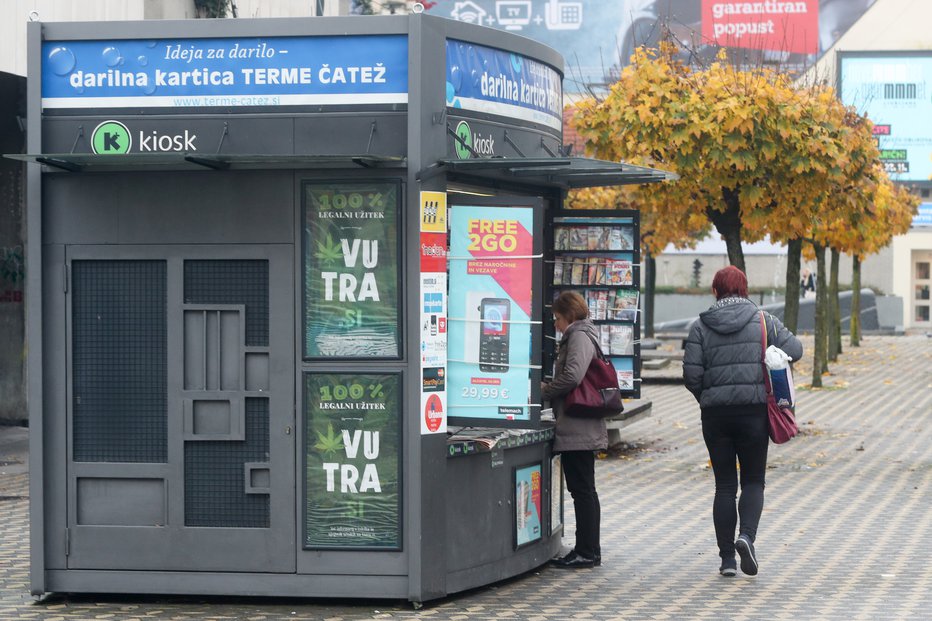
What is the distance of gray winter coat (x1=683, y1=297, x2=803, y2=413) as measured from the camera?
27.0 feet

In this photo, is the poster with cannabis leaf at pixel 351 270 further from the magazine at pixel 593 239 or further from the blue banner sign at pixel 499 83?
the magazine at pixel 593 239

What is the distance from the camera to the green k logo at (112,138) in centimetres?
762

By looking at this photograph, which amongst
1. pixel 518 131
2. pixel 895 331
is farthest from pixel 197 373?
pixel 895 331

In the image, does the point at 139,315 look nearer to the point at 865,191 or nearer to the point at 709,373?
the point at 709,373

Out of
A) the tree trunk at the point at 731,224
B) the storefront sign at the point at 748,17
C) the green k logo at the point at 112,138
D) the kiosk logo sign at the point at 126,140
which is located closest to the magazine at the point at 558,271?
the kiosk logo sign at the point at 126,140

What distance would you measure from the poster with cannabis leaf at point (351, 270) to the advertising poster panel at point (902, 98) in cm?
5185

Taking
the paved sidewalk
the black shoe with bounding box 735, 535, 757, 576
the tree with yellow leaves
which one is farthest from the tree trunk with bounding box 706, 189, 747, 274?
the black shoe with bounding box 735, 535, 757, 576

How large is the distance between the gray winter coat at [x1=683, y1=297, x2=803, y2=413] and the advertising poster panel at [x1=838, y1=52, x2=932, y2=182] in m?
50.4

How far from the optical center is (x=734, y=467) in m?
8.50

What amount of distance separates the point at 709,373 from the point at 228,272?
2833 mm

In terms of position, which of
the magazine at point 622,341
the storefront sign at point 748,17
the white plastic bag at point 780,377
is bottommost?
the white plastic bag at point 780,377

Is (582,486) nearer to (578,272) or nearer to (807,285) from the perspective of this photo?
(578,272)

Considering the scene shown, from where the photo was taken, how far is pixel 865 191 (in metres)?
14.8

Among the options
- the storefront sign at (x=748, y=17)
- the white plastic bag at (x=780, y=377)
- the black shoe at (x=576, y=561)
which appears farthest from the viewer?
the storefront sign at (x=748, y=17)
